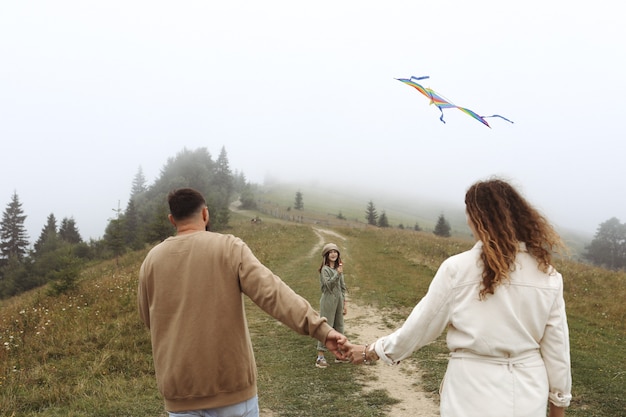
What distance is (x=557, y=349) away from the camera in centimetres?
252

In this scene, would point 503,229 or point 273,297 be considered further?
point 273,297

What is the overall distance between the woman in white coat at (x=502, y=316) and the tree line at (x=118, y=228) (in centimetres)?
1517

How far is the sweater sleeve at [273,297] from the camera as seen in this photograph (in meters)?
2.90

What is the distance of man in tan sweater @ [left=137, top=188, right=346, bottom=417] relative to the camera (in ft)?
9.34

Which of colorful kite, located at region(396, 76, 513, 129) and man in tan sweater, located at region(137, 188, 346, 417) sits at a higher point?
colorful kite, located at region(396, 76, 513, 129)

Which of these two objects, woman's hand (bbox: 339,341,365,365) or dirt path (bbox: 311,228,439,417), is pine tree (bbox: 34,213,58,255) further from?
woman's hand (bbox: 339,341,365,365)

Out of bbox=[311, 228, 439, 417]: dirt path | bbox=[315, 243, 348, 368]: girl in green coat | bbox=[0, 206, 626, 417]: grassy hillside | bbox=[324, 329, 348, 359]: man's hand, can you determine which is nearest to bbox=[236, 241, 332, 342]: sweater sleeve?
bbox=[324, 329, 348, 359]: man's hand

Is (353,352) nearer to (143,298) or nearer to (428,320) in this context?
(428,320)

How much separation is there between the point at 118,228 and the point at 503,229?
1244 inches

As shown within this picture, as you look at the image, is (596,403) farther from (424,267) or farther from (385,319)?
(424,267)

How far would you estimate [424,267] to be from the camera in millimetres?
20969

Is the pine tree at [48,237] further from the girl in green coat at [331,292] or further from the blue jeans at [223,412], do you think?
the blue jeans at [223,412]

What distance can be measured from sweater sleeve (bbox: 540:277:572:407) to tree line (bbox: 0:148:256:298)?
50.8 ft

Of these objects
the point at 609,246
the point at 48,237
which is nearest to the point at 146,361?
the point at 48,237
